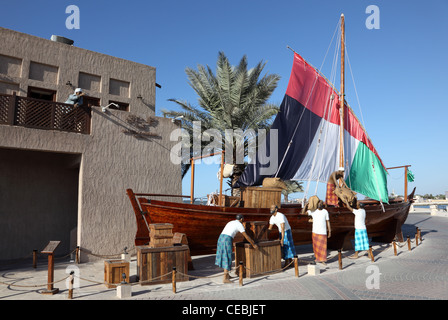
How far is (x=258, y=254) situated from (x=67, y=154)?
813 cm

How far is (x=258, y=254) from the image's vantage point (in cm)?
820

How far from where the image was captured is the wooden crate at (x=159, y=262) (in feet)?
23.7

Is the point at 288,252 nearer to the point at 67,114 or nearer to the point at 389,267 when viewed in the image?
the point at 389,267

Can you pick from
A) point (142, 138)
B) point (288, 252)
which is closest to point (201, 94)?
point (142, 138)

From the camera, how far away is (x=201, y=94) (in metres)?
18.2

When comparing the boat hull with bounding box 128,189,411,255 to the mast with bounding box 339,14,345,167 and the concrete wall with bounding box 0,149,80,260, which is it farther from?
the concrete wall with bounding box 0,149,80,260

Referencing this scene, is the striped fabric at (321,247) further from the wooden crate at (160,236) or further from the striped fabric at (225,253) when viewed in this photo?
the wooden crate at (160,236)

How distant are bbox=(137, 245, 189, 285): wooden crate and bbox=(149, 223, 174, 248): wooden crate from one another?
0.18 metres

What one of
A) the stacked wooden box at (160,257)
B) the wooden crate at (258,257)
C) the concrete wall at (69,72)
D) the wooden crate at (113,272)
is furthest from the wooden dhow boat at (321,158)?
the concrete wall at (69,72)

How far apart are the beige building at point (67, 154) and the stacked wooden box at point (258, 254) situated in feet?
16.4

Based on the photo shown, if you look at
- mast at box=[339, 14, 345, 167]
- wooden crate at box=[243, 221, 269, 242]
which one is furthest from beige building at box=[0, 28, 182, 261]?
mast at box=[339, 14, 345, 167]

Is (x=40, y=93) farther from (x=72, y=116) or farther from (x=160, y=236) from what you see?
(x=160, y=236)
